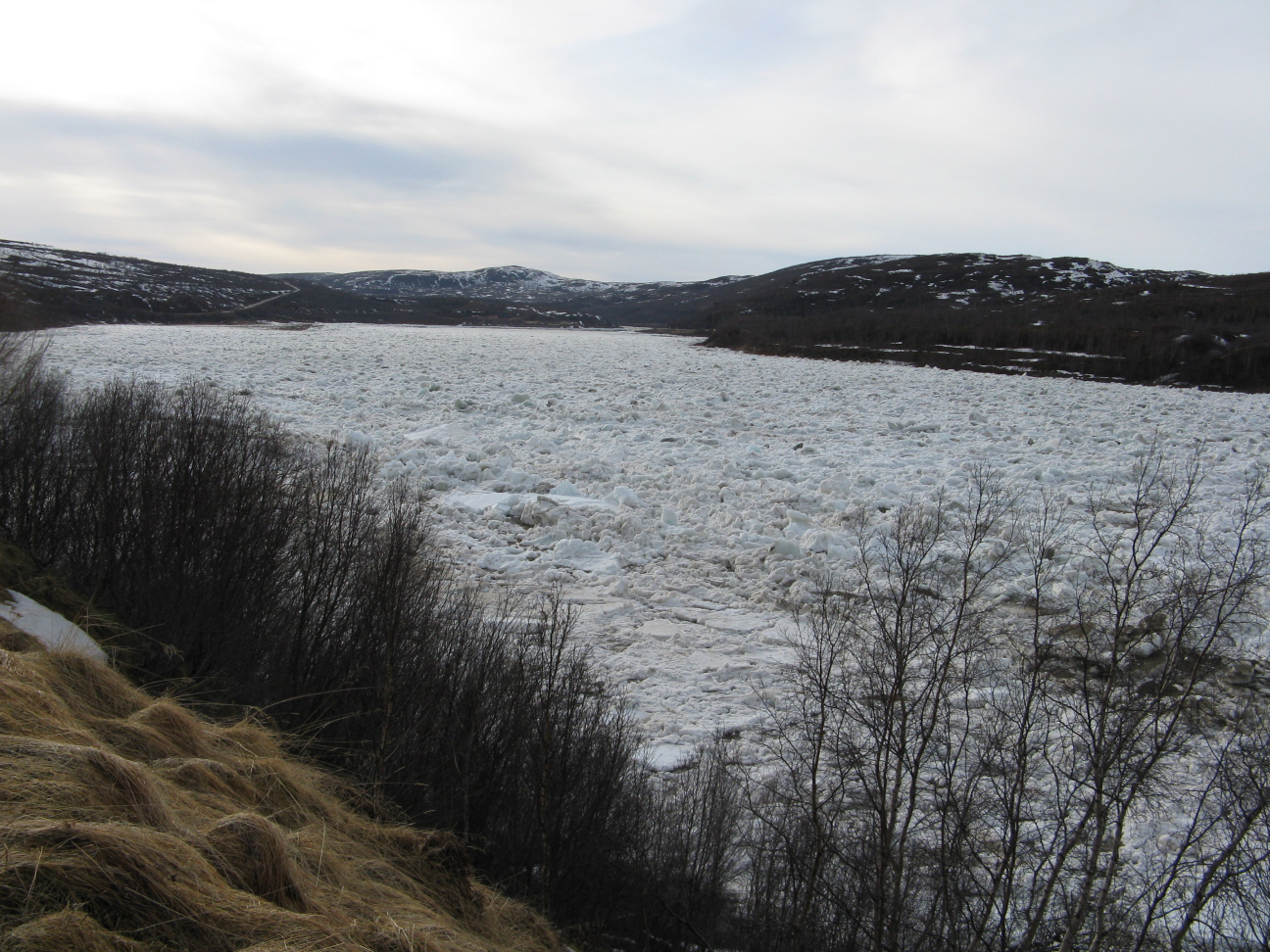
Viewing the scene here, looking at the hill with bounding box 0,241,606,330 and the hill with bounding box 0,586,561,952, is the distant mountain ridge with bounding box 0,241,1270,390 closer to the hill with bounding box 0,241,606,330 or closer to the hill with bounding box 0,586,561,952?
the hill with bounding box 0,241,606,330

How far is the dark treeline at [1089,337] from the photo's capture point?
88.9 feet

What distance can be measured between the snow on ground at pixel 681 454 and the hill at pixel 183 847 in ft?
8.35

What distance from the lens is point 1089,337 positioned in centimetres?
3177

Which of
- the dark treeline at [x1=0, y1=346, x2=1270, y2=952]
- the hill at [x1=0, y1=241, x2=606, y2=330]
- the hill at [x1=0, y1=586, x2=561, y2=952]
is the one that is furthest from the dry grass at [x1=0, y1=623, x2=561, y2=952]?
the hill at [x1=0, y1=241, x2=606, y2=330]

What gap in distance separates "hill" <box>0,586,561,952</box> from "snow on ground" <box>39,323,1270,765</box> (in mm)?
2544

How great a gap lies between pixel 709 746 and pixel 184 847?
422 cm

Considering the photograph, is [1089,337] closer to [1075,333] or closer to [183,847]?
[1075,333]

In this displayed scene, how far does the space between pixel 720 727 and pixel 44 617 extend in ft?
16.7

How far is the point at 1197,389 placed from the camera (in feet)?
80.0

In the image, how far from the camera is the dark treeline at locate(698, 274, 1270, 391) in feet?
88.9

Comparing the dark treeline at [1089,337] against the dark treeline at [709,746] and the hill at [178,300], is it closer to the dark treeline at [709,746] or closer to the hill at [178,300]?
the dark treeline at [709,746]

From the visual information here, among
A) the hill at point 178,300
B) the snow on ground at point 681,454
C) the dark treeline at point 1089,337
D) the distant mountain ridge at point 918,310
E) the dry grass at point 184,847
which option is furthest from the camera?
the hill at point 178,300

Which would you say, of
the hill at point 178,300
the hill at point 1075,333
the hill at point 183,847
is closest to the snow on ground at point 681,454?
the hill at point 183,847

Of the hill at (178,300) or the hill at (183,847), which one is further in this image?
the hill at (178,300)
